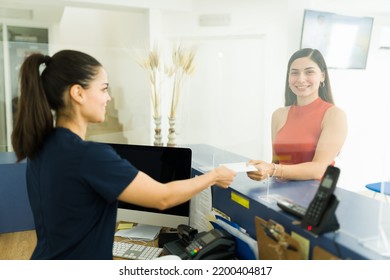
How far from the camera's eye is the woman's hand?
4.54ft

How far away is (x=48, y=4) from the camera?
335 cm

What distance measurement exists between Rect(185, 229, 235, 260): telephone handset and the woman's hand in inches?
10.6

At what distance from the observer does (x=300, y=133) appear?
1359 mm

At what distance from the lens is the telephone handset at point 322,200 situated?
3.10 ft

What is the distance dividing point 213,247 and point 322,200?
0.47 metres

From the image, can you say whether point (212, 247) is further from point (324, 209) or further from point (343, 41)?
point (343, 41)

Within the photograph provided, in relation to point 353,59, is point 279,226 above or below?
below

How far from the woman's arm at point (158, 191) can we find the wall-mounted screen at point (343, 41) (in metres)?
0.61

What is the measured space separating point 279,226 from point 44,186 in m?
0.74

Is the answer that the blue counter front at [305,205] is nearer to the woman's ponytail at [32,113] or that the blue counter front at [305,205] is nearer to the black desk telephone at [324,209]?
the black desk telephone at [324,209]

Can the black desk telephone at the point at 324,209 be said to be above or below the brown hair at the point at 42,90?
below

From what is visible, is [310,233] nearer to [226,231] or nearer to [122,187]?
[226,231]

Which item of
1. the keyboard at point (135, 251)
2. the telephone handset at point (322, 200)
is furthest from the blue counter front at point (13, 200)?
the telephone handset at point (322, 200)

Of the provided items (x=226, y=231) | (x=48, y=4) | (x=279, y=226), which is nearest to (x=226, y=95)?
(x=226, y=231)
